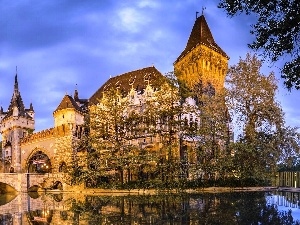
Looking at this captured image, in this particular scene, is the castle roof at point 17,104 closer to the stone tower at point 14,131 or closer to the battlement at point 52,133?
the stone tower at point 14,131

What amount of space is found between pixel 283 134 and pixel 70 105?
3319 cm

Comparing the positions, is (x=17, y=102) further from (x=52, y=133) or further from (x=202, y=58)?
(x=202, y=58)

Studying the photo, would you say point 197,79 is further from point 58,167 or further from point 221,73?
point 58,167

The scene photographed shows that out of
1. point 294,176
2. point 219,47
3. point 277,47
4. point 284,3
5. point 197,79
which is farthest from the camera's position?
point 219,47

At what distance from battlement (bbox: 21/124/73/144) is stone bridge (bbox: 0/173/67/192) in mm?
6682

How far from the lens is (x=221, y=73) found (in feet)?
223

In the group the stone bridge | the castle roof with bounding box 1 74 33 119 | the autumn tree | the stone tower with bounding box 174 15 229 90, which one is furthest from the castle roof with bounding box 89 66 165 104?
the autumn tree

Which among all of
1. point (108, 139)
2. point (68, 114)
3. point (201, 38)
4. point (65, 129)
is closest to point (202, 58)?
point (201, 38)

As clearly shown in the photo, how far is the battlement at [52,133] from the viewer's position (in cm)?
5472

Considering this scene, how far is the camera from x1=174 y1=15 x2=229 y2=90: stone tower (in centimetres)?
6444

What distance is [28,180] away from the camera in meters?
50.8

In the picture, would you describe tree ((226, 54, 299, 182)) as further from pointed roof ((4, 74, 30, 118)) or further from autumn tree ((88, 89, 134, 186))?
pointed roof ((4, 74, 30, 118))

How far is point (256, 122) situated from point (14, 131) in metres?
44.6

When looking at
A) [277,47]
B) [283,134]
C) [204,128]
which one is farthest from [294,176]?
[277,47]
